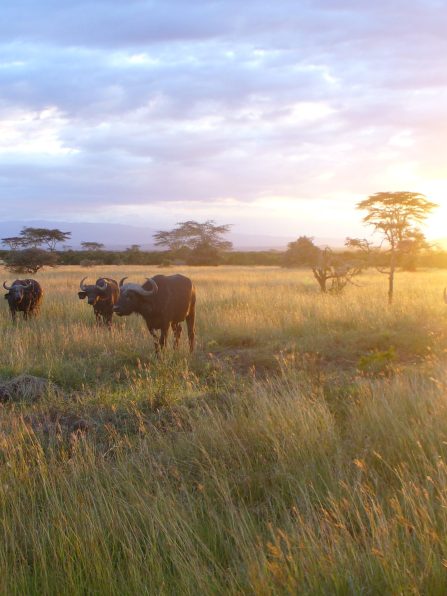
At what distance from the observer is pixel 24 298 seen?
13.6 meters

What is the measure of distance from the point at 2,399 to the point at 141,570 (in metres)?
4.26

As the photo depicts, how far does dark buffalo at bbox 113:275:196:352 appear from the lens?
9.80 m

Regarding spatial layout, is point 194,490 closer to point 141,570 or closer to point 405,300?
point 141,570

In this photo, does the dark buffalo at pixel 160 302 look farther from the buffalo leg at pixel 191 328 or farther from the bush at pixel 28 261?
the bush at pixel 28 261

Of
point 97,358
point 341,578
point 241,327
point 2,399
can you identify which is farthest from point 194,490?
point 241,327

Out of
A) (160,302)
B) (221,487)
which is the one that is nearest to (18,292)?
(160,302)

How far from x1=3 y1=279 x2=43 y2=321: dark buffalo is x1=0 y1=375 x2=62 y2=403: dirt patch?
21.1 feet

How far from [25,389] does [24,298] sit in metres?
7.10

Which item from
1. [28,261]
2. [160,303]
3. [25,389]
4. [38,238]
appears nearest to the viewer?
[25,389]

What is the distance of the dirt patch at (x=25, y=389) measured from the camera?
6.76m

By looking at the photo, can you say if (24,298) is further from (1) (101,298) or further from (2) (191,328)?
(2) (191,328)

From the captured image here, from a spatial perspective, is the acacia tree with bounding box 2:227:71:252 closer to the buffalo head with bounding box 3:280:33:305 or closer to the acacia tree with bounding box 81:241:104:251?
the acacia tree with bounding box 81:241:104:251

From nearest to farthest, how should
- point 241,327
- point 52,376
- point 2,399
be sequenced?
point 2,399 < point 52,376 < point 241,327

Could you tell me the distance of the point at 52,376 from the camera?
7.91 m
